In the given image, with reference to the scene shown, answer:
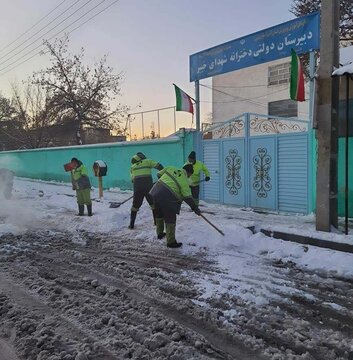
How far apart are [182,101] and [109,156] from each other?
568cm

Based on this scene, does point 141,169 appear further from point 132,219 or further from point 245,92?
point 245,92

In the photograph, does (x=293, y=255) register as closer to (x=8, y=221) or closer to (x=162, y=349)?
(x=162, y=349)

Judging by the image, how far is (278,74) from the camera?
2423 centimetres

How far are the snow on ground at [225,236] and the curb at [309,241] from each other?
17 centimetres

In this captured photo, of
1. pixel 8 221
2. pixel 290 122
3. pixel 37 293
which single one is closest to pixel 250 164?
pixel 290 122

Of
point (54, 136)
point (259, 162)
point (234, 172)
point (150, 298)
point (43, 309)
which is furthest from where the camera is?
point (54, 136)

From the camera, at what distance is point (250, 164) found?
35.1 feet

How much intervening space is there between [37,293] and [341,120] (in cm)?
663

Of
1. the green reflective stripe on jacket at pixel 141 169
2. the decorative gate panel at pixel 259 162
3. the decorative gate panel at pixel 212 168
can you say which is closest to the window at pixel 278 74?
the decorative gate panel at pixel 259 162

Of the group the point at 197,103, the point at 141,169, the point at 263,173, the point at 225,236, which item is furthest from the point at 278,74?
the point at 225,236

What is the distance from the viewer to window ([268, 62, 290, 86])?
23836mm

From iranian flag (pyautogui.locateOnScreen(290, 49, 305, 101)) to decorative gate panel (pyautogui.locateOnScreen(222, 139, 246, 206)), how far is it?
2388mm

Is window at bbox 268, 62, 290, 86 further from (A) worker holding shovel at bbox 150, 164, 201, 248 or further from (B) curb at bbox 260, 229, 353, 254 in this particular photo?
(A) worker holding shovel at bbox 150, 164, 201, 248

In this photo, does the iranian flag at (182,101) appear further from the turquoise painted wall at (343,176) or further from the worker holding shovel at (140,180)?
the turquoise painted wall at (343,176)
